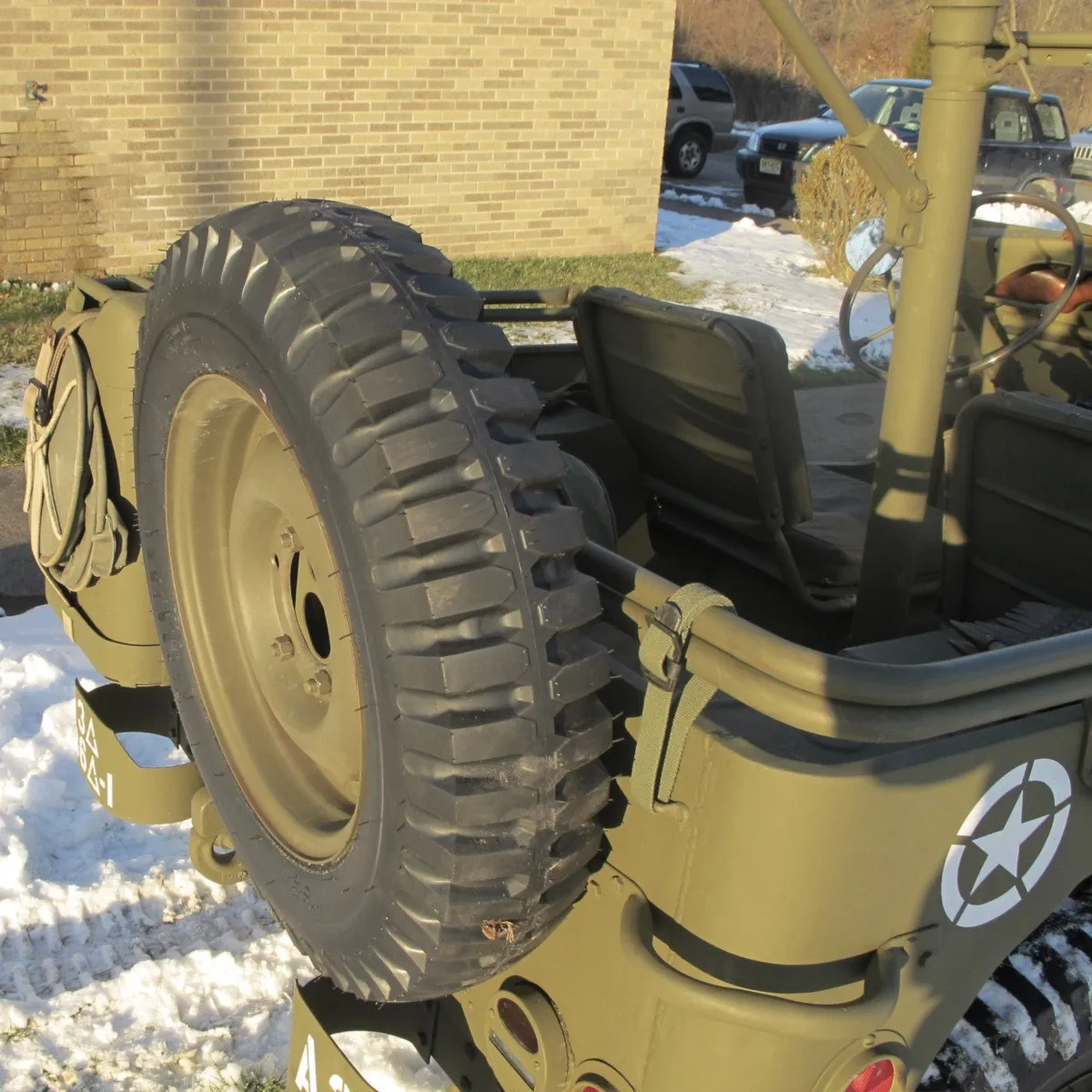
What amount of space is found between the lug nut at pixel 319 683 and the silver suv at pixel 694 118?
20.6m

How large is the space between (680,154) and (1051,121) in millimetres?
7404

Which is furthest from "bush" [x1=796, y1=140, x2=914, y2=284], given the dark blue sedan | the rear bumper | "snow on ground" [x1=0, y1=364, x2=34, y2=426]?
"snow on ground" [x1=0, y1=364, x2=34, y2=426]

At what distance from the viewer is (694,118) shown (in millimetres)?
22688

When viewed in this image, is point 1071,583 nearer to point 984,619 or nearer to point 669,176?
point 984,619

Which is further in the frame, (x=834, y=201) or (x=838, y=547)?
(x=834, y=201)

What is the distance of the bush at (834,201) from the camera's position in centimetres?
1245

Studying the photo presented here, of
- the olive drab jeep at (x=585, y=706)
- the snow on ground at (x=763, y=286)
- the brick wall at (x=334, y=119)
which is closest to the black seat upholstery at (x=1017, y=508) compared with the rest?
the olive drab jeep at (x=585, y=706)

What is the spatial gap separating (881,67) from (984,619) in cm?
3093

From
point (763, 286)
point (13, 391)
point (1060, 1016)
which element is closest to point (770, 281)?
point (763, 286)

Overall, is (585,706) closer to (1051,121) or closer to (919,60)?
(1051,121)

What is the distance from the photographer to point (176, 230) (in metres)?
10.7

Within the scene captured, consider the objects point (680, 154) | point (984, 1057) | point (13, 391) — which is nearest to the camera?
point (984, 1057)

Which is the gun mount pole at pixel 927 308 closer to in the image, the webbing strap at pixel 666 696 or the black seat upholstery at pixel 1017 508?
the black seat upholstery at pixel 1017 508

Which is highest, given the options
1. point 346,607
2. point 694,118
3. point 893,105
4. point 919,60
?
point 919,60
